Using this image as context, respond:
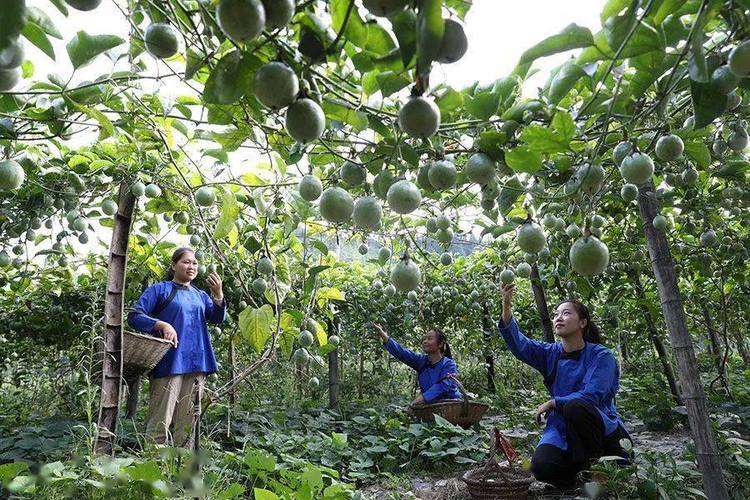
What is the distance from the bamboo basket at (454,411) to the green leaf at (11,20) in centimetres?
469

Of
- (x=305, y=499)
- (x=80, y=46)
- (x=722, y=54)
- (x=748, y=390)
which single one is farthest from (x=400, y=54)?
(x=748, y=390)

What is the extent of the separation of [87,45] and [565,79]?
1155mm

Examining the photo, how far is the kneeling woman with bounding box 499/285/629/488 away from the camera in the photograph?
3.14m

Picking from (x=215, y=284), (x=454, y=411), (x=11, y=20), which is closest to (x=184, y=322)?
(x=215, y=284)

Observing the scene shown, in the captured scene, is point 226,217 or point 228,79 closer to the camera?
point 228,79

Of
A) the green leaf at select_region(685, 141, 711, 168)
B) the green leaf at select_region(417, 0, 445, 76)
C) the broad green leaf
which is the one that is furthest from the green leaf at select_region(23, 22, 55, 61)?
the green leaf at select_region(685, 141, 711, 168)

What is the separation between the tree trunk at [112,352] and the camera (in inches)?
93.8

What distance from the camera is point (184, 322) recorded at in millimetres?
3605

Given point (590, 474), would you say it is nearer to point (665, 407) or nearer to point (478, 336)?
point (665, 407)

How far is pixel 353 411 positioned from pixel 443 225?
16.5ft

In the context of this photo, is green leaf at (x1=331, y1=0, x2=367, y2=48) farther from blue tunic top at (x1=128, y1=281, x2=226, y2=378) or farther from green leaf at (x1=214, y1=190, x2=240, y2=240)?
blue tunic top at (x1=128, y1=281, x2=226, y2=378)

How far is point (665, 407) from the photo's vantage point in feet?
17.2

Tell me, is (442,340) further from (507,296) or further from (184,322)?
(184,322)

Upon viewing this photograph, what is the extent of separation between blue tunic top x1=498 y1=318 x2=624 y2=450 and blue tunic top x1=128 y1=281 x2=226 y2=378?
2.03 meters
